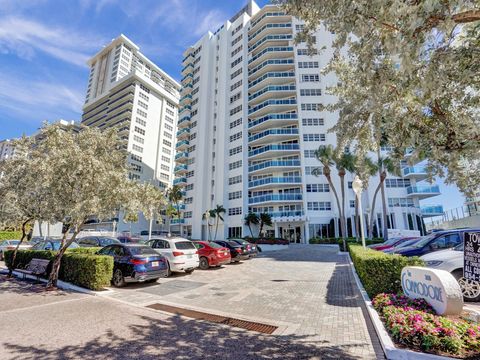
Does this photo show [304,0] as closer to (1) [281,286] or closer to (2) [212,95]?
(1) [281,286]

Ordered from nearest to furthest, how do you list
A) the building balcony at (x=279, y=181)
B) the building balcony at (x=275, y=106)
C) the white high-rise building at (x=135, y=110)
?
the building balcony at (x=279, y=181) → the building balcony at (x=275, y=106) → the white high-rise building at (x=135, y=110)

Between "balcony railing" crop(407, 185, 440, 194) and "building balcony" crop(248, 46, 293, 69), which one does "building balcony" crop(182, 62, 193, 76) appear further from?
"balcony railing" crop(407, 185, 440, 194)

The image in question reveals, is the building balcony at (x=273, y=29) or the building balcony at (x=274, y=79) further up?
the building balcony at (x=273, y=29)

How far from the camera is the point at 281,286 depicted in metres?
9.91

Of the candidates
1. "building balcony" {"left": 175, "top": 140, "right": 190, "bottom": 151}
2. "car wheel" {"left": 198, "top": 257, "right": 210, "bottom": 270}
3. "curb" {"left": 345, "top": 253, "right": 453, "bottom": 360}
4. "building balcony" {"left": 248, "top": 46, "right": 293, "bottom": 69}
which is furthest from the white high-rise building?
"curb" {"left": 345, "top": 253, "right": 453, "bottom": 360}

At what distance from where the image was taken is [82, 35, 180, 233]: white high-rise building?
67.6 metres

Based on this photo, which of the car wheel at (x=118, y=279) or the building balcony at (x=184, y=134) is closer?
the car wheel at (x=118, y=279)

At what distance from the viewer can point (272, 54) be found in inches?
1841

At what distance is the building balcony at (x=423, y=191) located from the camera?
36.8 meters

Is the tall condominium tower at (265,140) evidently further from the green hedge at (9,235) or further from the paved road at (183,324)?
the paved road at (183,324)

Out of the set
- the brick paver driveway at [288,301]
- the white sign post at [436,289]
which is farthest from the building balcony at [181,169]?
the white sign post at [436,289]

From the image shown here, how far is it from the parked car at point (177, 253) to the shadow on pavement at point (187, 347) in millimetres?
6286

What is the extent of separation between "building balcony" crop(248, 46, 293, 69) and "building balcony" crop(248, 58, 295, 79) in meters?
0.80

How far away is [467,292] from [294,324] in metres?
5.43
